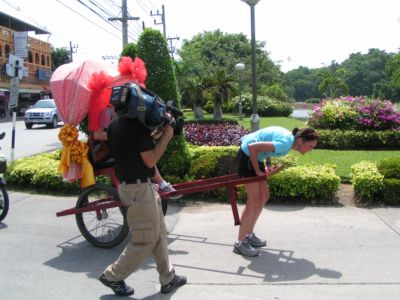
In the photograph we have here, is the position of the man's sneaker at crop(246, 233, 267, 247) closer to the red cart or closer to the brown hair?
the red cart

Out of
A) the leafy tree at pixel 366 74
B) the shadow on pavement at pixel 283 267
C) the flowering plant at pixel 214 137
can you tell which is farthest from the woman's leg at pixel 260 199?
the leafy tree at pixel 366 74

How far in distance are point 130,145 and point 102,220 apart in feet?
7.19

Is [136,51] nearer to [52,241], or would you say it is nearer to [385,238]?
[52,241]

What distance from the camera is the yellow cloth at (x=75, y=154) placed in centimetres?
539

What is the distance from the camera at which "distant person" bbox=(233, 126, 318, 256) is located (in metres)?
4.64

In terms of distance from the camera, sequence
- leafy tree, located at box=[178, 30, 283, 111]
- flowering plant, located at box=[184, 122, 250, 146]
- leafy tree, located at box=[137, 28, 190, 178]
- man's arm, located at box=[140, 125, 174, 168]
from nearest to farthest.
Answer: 1. man's arm, located at box=[140, 125, 174, 168]
2. leafy tree, located at box=[137, 28, 190, 178]
3. flowering plant, located at box=[184, 122, 250, 146]
4. leafy tree, located at box=[178, 30, 283, 111]

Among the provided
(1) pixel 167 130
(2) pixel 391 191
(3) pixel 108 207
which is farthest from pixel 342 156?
(1) pixel 167 130

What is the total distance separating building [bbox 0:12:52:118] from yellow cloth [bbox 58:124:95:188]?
3941cm

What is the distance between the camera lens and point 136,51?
7664mm

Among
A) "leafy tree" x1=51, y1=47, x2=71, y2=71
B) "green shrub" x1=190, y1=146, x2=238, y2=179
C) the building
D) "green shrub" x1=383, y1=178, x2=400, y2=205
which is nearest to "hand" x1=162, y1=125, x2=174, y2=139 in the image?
"green shrub" x1=190, y1=146, x2=238, y2=179

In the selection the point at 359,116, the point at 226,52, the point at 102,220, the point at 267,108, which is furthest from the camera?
the point at 226,52

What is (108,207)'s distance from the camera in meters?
5.14

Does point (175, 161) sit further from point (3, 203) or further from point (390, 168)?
point (390, 168)

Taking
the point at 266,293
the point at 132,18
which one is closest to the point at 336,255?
the point at 266,293
